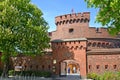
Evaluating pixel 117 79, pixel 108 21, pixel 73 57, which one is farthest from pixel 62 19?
pixel 108 21

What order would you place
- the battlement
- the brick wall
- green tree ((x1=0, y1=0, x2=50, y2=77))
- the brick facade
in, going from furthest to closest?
the battlement < the brick facade < the brick wall < green tree ((x1=0, y1=0, x2=50, y2=77))

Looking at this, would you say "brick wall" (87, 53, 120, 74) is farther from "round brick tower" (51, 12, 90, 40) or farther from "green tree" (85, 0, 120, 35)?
"green tree" (85, 0, 120, 35)

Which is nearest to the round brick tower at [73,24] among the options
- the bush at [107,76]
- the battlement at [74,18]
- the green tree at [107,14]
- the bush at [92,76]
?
the battlement at [74,18]

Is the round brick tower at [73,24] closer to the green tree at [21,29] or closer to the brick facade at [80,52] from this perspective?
the brick facade at [80,52]

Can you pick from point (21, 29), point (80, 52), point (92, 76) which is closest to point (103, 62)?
point (92, 76)

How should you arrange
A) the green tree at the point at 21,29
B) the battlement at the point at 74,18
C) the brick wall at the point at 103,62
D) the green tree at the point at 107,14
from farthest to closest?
the battlement at the point at 74,18 → the brick wall at the point at 103,62 → the green tree at the point at 21,29 → the green tree at the point at 107,14

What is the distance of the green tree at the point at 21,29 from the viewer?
2907cm

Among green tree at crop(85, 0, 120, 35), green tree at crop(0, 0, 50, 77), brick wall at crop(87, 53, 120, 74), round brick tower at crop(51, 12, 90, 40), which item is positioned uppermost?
round brick tower at crop(51, 12, 90, 40)

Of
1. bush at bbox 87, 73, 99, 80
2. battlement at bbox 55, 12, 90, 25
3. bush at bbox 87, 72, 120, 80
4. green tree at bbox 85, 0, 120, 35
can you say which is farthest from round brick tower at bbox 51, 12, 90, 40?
green tree at bbox 85, 0, 120, 35

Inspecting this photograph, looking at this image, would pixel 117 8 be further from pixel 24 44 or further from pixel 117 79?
pixel 24 44

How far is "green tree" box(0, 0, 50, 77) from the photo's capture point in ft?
95.4

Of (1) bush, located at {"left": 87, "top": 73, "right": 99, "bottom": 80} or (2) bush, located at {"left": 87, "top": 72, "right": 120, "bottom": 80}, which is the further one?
(1) bush, located at {"left": 87, "top": 73, "right": 99, "bottom": 80}

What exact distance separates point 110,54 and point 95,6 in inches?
638

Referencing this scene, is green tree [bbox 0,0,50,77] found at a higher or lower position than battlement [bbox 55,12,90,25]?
lower
